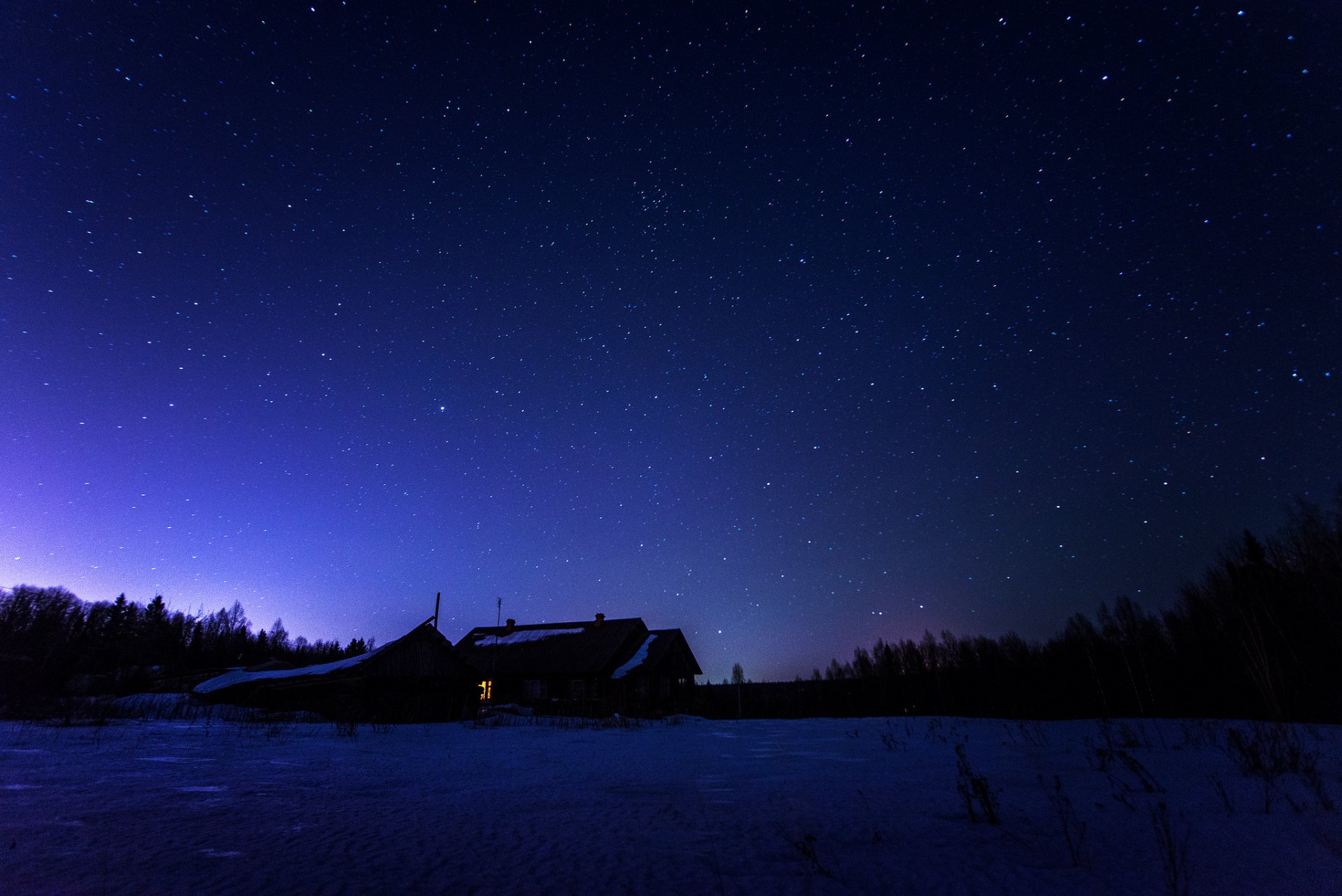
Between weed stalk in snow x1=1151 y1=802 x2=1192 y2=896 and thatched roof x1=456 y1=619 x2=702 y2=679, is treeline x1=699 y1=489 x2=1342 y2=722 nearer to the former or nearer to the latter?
thatched roof x1=456 y1=619 x2=702 y2=679

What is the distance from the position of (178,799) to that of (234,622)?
445ft

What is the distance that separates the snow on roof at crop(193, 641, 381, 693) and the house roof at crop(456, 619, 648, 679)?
10493mm

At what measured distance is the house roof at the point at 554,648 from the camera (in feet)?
108

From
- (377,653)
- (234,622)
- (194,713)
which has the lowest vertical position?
(194,713)

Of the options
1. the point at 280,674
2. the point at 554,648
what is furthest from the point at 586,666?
the point at 280,674

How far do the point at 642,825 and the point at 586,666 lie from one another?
28.9 metres

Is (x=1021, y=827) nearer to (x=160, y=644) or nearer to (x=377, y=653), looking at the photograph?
(x=377, y=653)

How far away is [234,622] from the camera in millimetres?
109188

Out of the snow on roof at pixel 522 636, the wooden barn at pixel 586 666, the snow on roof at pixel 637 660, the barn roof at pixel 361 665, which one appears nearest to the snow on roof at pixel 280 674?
the barn roof at pixel 361 665

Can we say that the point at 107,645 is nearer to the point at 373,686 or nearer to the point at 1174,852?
the point at 373,686

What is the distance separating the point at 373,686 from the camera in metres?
24.1

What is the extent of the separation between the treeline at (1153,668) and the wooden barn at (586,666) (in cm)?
453

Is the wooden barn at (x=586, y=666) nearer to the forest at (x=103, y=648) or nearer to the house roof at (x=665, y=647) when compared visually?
the house roof at (x=665, y=647)

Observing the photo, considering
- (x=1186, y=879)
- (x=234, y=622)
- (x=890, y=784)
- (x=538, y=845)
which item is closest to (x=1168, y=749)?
(x=890, y=784)
